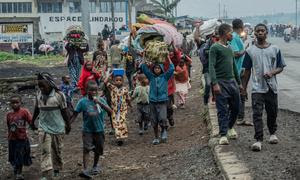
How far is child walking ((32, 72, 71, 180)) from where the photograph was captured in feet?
24.8

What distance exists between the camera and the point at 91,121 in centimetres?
786

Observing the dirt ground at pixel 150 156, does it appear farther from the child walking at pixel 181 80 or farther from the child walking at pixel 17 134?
the child walking at pixel 181 80

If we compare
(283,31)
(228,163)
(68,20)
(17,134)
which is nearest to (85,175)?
(17,134)

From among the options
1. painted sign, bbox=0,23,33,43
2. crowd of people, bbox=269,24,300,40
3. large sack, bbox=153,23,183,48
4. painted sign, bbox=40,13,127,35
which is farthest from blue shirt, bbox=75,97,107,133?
painted sign, bbox=40,13,127,35

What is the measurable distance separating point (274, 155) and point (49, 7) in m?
58.7

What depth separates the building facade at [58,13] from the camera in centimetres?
6012

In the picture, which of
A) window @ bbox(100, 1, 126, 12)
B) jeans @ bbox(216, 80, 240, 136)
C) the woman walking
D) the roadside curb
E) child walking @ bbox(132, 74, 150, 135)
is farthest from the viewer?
window @ bbox(100, 1, 126, 12)

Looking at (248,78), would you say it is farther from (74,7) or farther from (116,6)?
(74,7)

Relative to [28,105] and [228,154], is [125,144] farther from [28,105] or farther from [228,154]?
[28,105]

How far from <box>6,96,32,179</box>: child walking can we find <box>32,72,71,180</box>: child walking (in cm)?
35

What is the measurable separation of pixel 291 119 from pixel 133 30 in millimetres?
3898

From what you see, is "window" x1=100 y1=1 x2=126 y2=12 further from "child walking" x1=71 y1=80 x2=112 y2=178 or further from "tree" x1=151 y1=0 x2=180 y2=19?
"child walking" x1=71 y1=80 x2=112 y2=178

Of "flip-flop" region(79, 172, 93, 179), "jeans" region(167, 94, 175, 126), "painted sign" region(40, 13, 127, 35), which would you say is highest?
"painted sign" region(40, 13, 127, 35)

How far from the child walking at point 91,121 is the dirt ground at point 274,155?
1.85m
